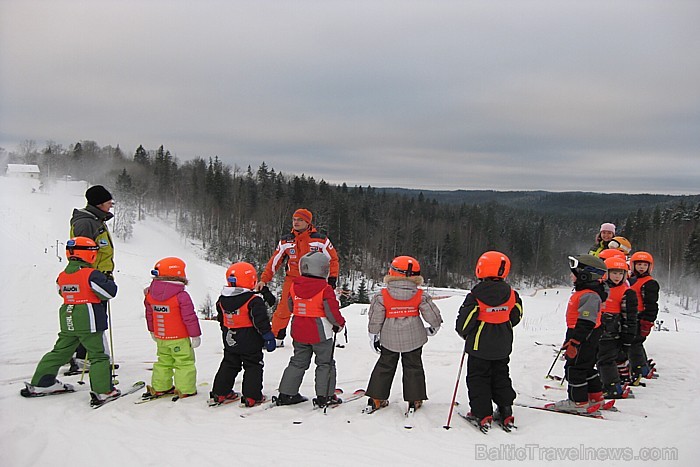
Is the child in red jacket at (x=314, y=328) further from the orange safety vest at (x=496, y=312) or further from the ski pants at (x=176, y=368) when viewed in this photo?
Result: the orange safety vest at (x=496, y=312)

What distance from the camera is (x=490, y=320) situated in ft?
15.7

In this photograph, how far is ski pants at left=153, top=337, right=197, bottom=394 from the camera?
524 cm

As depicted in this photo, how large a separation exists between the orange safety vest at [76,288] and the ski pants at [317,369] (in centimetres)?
242

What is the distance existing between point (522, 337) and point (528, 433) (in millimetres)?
5591

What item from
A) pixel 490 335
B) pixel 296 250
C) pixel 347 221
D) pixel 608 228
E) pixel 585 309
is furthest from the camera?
pixel 347 221

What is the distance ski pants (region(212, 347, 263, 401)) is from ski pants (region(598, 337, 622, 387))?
4.36 m

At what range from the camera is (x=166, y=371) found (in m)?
5.30

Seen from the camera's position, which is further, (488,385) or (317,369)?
(317,369)

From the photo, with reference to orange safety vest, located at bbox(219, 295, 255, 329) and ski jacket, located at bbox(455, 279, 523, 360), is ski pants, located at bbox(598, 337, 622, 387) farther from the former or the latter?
orange safety vest, located at bbox(219, 295, 255, 329)

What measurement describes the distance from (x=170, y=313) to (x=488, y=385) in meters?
3.61

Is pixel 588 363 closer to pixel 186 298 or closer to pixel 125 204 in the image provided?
pixel 186 298

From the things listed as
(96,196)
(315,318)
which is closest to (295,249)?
(315,318)

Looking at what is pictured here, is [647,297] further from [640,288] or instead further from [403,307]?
[403,307]

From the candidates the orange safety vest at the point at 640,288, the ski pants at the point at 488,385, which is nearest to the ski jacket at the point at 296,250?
the ski pants at the point at 488,385
